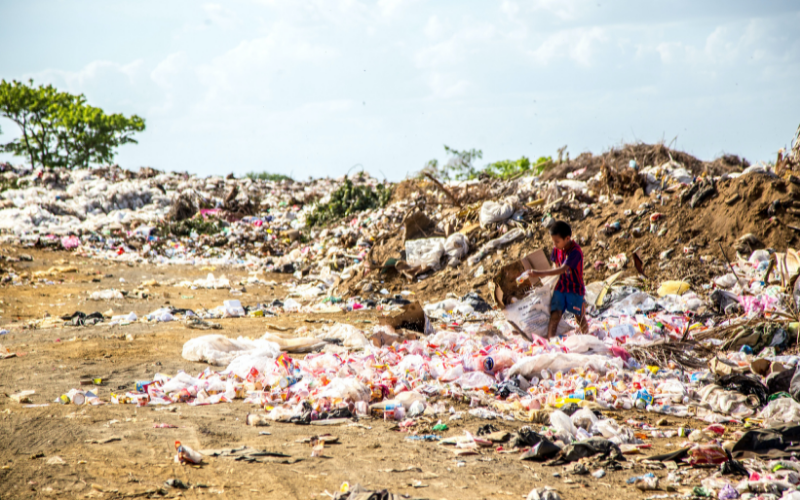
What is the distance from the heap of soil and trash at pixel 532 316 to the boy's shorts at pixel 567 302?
0.34 feet

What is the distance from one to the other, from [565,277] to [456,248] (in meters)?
4.29

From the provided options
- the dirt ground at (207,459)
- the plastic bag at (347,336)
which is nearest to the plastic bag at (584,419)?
the dirt ground at (207,459)

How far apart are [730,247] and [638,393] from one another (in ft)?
13.8

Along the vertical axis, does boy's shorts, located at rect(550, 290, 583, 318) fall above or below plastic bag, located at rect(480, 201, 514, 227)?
below

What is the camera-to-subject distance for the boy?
15.5ft

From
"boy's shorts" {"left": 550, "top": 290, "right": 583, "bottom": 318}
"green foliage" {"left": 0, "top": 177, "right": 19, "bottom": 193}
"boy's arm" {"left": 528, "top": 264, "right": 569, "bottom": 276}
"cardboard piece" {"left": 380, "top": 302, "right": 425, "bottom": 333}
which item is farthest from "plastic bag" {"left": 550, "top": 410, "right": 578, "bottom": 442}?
"green foliage" {"left": 0, "top": 177, "right": 19, "bottom": 193}

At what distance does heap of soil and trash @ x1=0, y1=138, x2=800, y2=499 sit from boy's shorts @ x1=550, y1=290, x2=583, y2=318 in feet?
0.34

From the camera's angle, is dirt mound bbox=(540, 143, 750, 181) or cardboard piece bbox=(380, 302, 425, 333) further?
dirt mound bbox=(540, 143, 750, 181)

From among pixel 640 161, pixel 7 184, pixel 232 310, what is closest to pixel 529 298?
pixel 232 310

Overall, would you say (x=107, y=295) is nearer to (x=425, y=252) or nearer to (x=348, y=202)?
(x=425, y=252)

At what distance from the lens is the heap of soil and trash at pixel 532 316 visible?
3385 millimetres

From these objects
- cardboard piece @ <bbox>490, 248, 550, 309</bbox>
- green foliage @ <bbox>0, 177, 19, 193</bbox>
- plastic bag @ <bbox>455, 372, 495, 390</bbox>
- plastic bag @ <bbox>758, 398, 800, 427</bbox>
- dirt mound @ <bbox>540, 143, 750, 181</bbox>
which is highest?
green foliage @ <bbox>0, 177, 19, 193</bbox>

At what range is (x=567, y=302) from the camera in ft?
15.8

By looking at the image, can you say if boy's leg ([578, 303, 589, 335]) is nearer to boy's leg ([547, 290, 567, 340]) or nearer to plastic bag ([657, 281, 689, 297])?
boy's leg ([547, 290, 567, 340])
